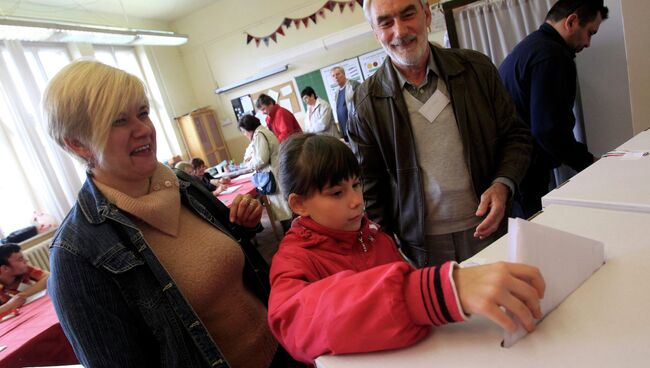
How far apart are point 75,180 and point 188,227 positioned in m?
4.89

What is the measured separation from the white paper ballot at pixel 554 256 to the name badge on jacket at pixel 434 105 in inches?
28.8

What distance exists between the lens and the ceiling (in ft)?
14.9

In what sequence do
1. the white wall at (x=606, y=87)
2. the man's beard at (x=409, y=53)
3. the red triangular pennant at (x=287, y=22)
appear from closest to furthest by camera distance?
the man's beard at (x=409, y=53) < the white wall at (x=606, y=87) < the red triangular pennant at (x=287, y=22)

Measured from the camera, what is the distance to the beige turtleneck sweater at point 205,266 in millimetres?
926

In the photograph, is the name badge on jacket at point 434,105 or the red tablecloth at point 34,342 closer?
the name badge on jacket at point 434,105

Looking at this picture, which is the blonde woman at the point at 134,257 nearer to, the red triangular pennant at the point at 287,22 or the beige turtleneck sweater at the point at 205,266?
the beige turtleneck sweater at the point at 205,266

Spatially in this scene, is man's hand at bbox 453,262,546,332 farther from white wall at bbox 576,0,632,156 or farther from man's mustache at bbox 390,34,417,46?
white wall at bbox 576,0,632,156

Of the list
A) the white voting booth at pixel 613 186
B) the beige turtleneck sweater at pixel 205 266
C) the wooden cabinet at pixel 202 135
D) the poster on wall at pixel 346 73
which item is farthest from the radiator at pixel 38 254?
the poster on wall at pixel 346 73

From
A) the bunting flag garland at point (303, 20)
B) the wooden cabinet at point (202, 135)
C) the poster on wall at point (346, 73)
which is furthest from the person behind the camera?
the wooden cabinet at point (202, 135)

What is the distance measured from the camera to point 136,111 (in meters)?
0.90

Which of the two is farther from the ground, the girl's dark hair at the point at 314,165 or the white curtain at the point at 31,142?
the white curtain at the point at 31,142

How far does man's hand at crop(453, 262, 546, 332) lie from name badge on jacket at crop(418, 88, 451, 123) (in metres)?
0.84

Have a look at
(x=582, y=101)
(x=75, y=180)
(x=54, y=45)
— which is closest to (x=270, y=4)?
(x=54, y=45)

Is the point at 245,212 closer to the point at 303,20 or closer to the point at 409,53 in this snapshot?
the point at 409,53
